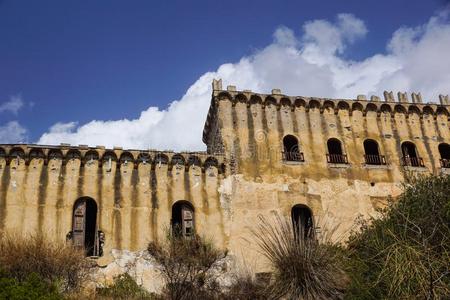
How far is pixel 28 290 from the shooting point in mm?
14148

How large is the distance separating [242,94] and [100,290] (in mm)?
10507

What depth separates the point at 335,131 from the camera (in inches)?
1000

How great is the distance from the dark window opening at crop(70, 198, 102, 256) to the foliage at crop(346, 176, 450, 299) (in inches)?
364

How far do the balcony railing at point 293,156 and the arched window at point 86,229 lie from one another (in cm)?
814

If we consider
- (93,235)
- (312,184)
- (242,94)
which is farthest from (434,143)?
(93,235)

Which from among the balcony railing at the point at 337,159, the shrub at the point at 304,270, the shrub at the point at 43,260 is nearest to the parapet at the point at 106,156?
the shrub at the point at 43,260

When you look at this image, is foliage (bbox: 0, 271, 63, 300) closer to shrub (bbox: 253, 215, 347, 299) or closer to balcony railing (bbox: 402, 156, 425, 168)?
shrub (bbox: 253, 215, 347, 299)

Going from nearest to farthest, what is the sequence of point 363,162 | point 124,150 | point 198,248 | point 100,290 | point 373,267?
point 373,267 < point 100,290 < point 198,248 < point 124,150 < point 363,162

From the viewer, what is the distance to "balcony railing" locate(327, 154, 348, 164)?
24547mm

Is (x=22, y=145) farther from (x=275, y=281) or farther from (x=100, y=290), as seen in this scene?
(x=275, y=281)

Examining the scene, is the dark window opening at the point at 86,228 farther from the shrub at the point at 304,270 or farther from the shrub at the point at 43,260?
the shrub at the point at 304,270

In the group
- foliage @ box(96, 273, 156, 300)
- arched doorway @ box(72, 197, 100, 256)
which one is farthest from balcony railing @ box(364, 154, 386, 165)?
arched doorway @ box(72, 197, 100, 256)

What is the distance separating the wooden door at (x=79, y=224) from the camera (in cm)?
2080

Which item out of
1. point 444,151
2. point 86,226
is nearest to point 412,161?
point 444,151
